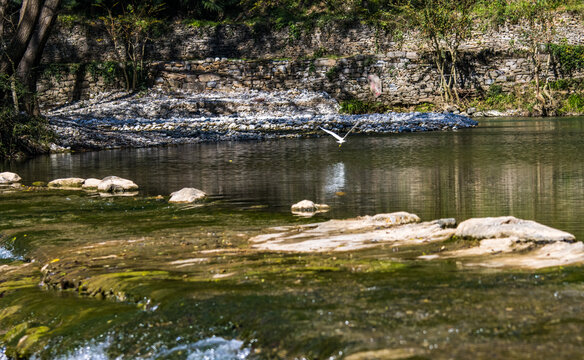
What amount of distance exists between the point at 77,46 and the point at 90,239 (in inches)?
1122

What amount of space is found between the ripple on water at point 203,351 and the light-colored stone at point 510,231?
2.12 meters

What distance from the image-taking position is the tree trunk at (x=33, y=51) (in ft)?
57.3

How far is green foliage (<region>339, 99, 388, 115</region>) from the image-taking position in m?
29.6

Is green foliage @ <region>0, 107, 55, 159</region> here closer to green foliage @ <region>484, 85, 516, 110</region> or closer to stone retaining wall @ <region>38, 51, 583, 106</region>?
stone retaining wall @ <region>38, 51, 583, 106</region>

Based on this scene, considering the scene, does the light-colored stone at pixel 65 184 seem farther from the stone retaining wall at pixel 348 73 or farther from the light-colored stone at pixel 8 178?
the stone retaining wall at pixel 348 73

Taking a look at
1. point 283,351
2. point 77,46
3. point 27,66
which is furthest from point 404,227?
point 77,46

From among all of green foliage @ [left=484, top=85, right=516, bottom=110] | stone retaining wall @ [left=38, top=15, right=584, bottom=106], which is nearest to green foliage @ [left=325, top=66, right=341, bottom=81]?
stone retaining wall @ [left=38, top=15, right=584, bottom=106]

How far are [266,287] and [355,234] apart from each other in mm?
1554

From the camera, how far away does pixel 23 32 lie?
17062 millimetres

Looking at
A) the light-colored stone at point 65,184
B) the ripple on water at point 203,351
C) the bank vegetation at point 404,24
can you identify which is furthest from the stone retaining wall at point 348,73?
the ripple on water at point 203,351

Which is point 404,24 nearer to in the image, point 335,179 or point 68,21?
point 68,21

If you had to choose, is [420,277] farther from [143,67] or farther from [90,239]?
[143,67]

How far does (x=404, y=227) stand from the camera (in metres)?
5.24

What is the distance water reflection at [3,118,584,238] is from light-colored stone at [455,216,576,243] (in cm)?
104
